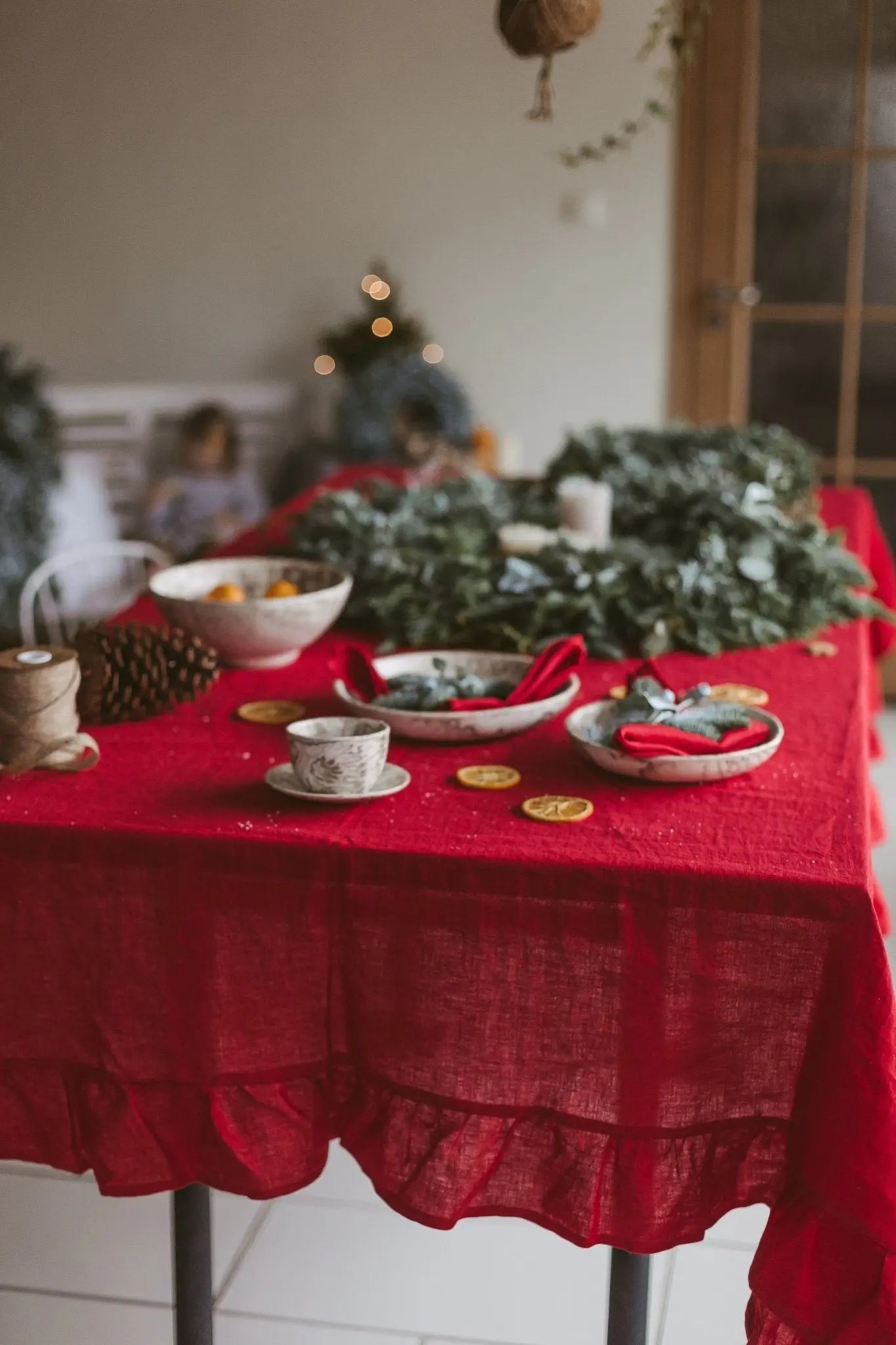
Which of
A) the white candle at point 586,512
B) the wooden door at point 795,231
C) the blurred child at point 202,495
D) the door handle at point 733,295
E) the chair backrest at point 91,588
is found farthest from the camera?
the blurred child at point 202,495

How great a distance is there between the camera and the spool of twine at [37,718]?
133 cm

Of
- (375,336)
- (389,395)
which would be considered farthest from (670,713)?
(375,336)

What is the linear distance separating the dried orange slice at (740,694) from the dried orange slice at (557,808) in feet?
1.10

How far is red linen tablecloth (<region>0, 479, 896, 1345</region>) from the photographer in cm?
109

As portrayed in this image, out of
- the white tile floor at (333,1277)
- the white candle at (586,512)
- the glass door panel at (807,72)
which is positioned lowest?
the white tile floor at (333,1277)

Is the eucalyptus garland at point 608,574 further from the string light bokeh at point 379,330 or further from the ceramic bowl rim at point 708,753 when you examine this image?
the string light bokeh at point 379,330

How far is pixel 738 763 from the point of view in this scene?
1.28 metres

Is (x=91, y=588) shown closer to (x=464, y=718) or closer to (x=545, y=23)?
(x=545, y=23)

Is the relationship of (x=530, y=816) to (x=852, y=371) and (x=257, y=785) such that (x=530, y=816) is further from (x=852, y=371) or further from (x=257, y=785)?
(x=852, y=371)

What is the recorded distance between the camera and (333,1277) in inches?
68.5

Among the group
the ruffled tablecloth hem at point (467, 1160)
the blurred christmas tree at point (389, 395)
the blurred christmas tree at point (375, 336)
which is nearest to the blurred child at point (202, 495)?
the blurred christmas tree at point (389, 395)

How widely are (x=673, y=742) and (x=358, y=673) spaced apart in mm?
391

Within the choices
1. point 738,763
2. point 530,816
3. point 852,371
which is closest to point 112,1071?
point 530,816

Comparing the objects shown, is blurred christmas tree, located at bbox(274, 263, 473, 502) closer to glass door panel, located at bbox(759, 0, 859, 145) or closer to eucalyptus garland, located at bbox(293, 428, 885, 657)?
glass door panel, located at bbox(759, 0, 859, 145)
